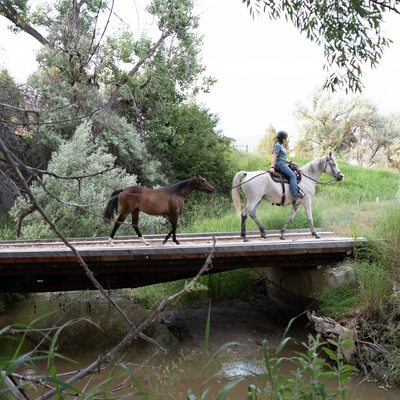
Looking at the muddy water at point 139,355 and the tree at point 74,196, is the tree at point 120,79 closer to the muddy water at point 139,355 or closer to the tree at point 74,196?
the tree at point 74,196

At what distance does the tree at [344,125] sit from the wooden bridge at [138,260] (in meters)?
22.8

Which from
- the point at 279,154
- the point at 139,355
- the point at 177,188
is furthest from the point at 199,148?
the point at 139,355

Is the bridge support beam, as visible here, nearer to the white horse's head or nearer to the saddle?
the saddle

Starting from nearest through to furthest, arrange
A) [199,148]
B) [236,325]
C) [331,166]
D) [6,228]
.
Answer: [236,325], [331,166], [6,228], [199,148]

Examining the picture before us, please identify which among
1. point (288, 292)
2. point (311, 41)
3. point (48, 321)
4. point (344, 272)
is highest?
point (311, 41)

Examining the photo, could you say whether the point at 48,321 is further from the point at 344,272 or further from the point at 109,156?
the point at 344,272

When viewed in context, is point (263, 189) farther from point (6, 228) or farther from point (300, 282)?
point (6, 228)

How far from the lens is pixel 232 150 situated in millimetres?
16375

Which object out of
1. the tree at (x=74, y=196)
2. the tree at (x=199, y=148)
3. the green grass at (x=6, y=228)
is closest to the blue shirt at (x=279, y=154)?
the tree at (x=74, y=196)

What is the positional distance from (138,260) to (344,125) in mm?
25653

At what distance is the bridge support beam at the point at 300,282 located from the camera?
18.3ft

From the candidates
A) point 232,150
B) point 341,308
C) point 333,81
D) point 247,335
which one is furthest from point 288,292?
point 232,150

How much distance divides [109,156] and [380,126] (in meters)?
26.3

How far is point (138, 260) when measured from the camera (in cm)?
527
